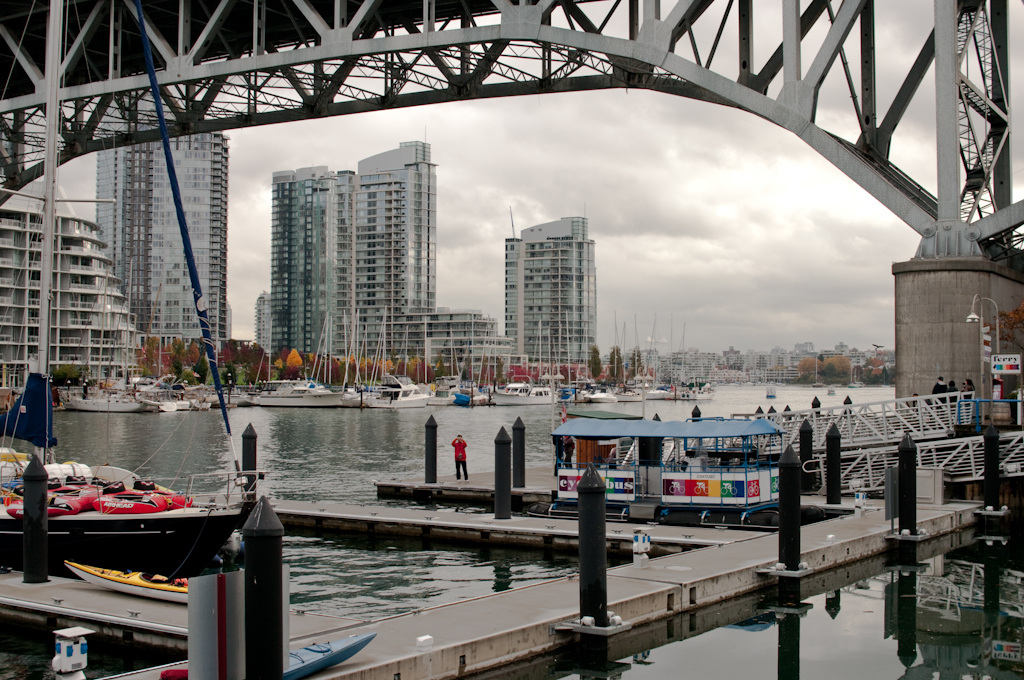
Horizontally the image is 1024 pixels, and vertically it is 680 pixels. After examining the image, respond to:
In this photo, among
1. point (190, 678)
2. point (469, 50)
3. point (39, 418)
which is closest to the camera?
point (190, 678)

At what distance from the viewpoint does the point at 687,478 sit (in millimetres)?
22766

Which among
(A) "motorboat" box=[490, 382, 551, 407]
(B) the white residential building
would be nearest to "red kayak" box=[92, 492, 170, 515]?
(B) the white residential building

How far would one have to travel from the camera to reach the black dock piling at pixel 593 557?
12898 millimetres

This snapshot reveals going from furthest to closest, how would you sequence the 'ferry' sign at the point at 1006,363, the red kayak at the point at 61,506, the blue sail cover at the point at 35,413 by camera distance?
the 'ferry' sign at the point at 1006,363 → the blue sail cover at the point at 35,413 → the red kayak at the point at 61,506

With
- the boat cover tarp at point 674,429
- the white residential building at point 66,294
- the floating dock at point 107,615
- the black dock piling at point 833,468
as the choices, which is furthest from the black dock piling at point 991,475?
the white residential building at point 66,294

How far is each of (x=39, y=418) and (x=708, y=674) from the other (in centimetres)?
1452

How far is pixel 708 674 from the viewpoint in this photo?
12633 millimetres

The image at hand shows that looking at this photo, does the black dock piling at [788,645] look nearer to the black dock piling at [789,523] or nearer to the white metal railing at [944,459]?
the black dock piling at [789,523]

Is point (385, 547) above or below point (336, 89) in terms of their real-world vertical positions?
below

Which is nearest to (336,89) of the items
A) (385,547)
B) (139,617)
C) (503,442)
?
(503,442)

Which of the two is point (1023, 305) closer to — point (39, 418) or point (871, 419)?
point (871, 419)

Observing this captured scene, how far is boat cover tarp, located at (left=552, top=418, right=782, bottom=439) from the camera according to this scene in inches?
877

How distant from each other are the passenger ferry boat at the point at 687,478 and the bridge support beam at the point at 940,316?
421cm

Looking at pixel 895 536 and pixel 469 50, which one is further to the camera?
pixel 469 50
